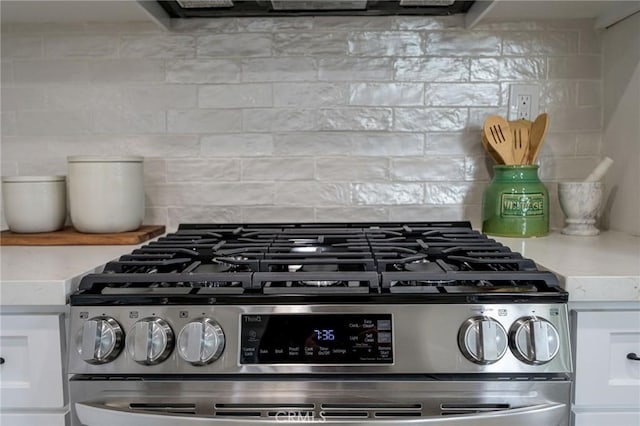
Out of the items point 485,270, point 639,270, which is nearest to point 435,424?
point 485,270

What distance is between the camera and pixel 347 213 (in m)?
1.60

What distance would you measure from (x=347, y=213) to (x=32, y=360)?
3.00 feet

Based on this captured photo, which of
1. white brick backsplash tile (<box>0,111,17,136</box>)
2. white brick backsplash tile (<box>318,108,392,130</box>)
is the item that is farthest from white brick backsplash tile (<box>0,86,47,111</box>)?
white brick backsplash tile (<box>318,108,392,130</box>)

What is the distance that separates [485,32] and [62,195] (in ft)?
Result: 4.19

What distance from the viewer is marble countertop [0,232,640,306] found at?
92 centimetres

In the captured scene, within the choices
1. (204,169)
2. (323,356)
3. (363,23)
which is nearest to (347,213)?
(204,169)

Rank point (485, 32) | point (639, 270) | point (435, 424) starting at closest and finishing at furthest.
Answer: point (435, 424) < point (639, 270) < point (485, 32)

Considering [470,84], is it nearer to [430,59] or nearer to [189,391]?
[430,59]

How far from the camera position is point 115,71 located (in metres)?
1.57

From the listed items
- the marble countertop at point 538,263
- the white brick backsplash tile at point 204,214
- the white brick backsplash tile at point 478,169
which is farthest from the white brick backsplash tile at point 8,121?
the white brick backsplash tile at point 478,169

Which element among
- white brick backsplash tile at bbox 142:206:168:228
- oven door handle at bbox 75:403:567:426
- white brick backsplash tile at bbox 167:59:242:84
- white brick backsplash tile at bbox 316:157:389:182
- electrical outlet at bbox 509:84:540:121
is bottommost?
oven door handle at bbox 75:403:567:426

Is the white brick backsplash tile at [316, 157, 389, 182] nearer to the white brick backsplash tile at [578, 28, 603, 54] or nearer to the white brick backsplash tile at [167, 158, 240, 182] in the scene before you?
the white brick backsplash tile at [167, 158, 240, 182]

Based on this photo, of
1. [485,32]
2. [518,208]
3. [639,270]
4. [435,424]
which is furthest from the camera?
[485,32]

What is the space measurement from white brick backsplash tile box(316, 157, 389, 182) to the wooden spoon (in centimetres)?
40
